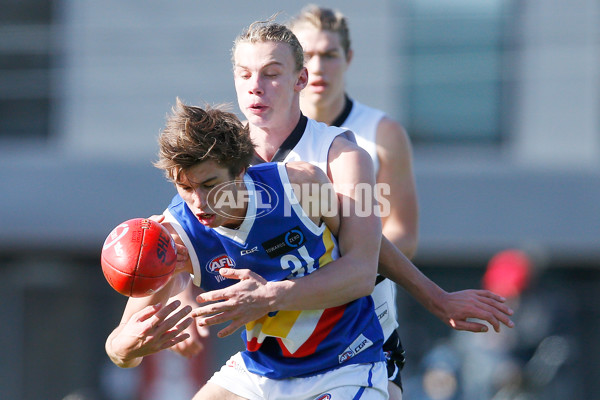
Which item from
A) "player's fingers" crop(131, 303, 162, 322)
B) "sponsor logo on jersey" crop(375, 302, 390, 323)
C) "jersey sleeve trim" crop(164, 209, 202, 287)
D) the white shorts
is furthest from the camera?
"sponsor logo on jersey" crop(375, 302, 390, 323)

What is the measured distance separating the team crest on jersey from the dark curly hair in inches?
14.0

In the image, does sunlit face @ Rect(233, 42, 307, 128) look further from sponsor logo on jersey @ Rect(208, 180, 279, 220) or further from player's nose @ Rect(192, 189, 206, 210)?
player's nose @ Rect(192, 189, 206, 210)

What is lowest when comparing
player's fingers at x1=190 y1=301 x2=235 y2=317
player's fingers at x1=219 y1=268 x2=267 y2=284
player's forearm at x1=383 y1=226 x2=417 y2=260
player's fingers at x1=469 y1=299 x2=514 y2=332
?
player's fingers at x1=469 y1=299 x2=514 y2=332

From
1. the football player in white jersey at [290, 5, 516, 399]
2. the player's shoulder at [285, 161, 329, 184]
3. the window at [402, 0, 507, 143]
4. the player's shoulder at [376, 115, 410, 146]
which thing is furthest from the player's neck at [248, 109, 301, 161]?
the window at [402, 0, 507, 143]

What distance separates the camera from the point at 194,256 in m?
3.53

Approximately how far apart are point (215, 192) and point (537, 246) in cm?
760

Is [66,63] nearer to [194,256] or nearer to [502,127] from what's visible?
[502,127]

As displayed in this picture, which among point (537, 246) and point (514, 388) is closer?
point (514, 388)

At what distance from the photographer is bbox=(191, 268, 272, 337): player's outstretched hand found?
320 centimetres

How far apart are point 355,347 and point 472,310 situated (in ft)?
1.85

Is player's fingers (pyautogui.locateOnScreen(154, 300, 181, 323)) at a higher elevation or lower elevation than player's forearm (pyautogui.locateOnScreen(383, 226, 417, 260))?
higher

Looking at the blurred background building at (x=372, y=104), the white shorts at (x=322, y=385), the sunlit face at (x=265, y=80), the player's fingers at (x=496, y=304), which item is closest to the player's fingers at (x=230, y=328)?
the white shorts at (x=322, y=385)

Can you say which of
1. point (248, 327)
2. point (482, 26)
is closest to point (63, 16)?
point (482, 26)

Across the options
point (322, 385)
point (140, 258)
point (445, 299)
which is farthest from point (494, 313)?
point (140, 258)
